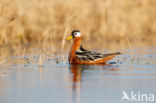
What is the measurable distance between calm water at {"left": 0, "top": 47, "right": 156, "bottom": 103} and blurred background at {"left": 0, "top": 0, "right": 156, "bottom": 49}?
18.0ft

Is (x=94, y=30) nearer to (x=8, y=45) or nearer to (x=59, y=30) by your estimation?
(x=59, y=30)

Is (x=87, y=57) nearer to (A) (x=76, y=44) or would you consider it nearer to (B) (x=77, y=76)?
(A) (x=76, y=44)

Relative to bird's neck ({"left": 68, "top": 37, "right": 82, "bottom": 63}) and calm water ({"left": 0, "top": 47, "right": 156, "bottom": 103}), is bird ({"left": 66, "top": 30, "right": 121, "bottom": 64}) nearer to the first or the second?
bird's neck ({"left": 68, "top": 37, "right": 82, "bottom": 63})

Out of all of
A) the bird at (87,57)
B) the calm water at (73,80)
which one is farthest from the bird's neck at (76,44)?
the calm water at (73,80)

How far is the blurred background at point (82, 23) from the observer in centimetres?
2170

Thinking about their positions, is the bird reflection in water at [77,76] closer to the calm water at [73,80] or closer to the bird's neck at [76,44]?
the calm water at [73,80]

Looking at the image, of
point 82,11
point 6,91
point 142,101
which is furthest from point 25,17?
point 142,101

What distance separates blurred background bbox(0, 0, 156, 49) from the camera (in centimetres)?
2170

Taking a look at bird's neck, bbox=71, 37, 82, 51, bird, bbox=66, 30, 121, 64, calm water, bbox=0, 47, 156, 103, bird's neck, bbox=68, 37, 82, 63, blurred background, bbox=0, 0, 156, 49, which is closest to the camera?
calm water, bbox=0, 47, 156, 103

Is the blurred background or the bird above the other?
the blurred background

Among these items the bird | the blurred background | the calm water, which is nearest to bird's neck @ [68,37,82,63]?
the bird

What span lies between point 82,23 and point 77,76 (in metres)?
11.6

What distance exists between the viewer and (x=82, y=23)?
76.8 ft

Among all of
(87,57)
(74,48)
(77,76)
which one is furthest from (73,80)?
(74,48)
